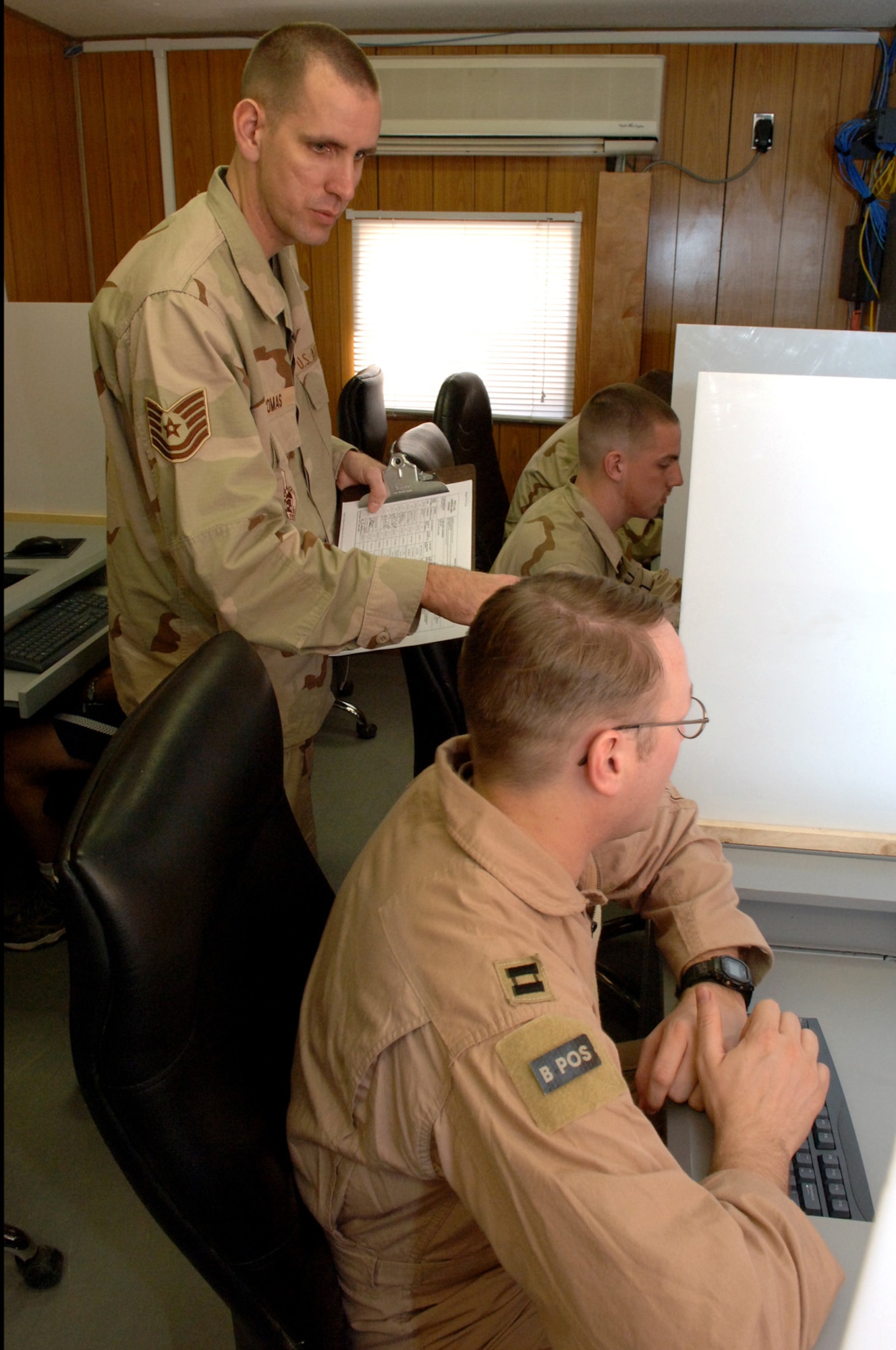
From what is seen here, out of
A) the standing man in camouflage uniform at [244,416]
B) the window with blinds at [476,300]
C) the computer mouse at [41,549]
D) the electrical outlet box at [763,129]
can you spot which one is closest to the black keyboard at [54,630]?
the computer mouse at [41,549]

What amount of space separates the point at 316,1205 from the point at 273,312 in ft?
3.90

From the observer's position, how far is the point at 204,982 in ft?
2.58

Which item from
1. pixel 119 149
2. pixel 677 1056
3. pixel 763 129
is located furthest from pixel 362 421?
pixel 677 1056

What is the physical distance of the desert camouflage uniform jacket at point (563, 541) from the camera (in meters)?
2.08

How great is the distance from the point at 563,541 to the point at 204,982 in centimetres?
148

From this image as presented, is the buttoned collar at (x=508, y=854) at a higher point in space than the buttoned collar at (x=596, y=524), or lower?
lower

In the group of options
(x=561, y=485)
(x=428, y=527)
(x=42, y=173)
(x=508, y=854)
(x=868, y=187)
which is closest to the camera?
(x=508, y=854)

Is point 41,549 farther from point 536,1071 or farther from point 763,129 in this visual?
point 763,129

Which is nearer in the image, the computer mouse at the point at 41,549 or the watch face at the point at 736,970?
the watch face at the point at 736,970

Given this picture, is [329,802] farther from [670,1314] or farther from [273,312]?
[670,1314]

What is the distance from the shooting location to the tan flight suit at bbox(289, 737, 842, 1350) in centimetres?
68

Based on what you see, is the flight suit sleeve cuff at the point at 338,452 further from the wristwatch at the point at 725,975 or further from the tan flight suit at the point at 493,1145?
the wristwatch at the point at 725,975

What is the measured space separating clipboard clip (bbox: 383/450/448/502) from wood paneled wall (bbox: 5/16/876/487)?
2729 millimetres

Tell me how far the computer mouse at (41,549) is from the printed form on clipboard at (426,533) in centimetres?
126
